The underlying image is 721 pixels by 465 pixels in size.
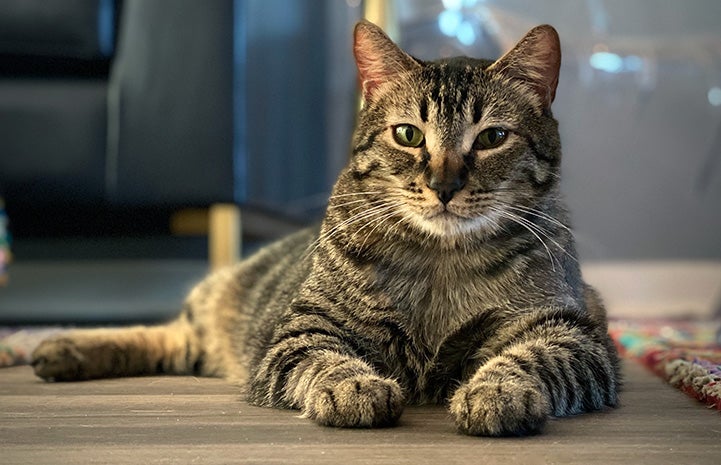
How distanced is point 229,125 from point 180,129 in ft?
0.44

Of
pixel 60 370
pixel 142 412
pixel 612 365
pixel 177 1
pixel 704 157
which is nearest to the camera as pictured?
pixel 142 412

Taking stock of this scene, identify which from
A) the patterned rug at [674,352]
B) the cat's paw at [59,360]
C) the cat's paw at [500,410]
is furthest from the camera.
A: the cat's paw at [59,360]

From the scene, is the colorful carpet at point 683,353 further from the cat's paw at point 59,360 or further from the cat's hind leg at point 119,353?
the cat's paw at point 59,360

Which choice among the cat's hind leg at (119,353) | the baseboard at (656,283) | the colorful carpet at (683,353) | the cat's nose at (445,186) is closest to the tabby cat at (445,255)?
the cat's nose at (445,186)

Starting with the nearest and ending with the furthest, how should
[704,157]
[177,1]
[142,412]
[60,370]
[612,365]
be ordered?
1. [142,412]
2. [612,365]
3. [60,370]
4. [177,1]
5. [704,157]

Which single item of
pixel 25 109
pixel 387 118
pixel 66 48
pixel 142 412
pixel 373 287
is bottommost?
→ pixel 142 412

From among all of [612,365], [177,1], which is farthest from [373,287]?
[177,1]

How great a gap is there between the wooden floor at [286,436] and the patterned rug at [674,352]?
0.05m

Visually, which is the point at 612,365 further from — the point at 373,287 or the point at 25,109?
the point at 25,109

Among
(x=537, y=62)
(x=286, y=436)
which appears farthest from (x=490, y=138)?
(x=286, y=436)

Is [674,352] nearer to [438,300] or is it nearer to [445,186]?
[438,300]

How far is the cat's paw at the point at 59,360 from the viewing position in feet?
4.99

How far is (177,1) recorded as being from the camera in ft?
7.89

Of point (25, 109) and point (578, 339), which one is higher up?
point (25, 109)
